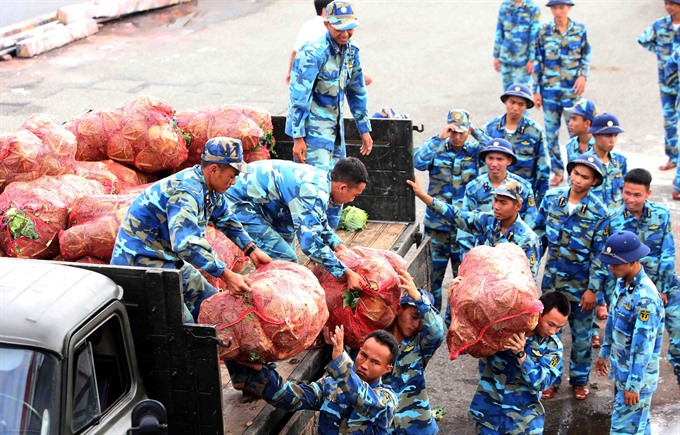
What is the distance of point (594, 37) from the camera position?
719 inches

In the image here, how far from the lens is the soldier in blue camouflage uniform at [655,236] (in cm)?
706

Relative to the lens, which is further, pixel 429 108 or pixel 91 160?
pixel 429 108

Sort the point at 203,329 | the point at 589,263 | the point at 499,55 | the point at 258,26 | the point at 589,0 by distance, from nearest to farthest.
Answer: the point at 203,329
the point at 589,263
the point at 499,55
the point at 258,26
the point at 589,0

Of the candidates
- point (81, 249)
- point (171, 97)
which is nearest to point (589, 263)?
point (81, 249)

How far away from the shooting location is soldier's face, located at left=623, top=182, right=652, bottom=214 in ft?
23.1

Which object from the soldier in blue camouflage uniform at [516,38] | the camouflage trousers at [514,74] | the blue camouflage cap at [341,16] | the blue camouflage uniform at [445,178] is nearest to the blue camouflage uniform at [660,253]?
the blue camouflage uniform at [445,178]

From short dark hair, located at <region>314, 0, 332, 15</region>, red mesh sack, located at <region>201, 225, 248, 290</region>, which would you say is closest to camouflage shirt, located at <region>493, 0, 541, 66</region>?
short dark hair, located at <region>314, 0, 332, 15</region>

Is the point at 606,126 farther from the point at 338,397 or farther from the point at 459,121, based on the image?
the point at 338,397

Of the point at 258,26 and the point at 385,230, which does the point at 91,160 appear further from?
the point at 258,26

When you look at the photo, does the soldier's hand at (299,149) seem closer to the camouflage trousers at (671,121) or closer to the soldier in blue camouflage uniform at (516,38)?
the soldier in blue camouflage uniform at (516,38)

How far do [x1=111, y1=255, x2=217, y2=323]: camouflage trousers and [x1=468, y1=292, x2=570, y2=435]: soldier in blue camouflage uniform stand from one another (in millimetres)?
1776

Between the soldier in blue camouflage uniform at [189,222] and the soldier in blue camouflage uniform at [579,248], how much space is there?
2.62m

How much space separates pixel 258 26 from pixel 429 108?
573cm

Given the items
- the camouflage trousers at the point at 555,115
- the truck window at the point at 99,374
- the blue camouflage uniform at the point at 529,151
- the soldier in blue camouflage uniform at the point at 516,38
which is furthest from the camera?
the soldier in blue camouflage uniform at the point at 516,38
